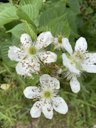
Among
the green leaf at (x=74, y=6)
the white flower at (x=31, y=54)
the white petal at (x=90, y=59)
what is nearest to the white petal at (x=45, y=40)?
the white flower at (x=31, y=54)

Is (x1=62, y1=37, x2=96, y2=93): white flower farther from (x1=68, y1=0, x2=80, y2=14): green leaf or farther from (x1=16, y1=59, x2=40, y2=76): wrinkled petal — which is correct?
(x1=68, y1=0, x2=80, y2=14): green leaf

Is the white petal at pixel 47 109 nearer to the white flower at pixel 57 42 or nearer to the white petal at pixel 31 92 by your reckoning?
the white petal at pixel 31 92

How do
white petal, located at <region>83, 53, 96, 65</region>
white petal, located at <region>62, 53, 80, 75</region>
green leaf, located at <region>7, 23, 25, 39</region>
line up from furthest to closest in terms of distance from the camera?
1. green leaf, located at <region>7, 23, 25, 39</region>
2. white petal, located at <region>83, 53, 96, 65</region>
3. white petal, located at <region>62, 53, 80, 75</region>

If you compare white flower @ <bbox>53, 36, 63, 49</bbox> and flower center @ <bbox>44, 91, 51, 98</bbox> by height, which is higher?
white flower @ <bbox>53, 36, 63, 49</bbox>

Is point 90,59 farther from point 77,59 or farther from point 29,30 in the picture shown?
point 29,30

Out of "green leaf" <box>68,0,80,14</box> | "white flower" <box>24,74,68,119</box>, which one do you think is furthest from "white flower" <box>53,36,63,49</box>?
"green leaf" <box>68,0,80,14</box>

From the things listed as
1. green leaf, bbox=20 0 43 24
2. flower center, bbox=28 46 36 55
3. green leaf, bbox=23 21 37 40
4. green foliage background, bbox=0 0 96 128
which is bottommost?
green foliage background, bbox=0 0 96 128

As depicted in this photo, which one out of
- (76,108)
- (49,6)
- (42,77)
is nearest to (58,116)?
(76,108)

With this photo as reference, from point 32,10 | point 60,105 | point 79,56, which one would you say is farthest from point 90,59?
point 32,10

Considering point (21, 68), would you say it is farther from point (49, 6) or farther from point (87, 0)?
point (87, 0)
